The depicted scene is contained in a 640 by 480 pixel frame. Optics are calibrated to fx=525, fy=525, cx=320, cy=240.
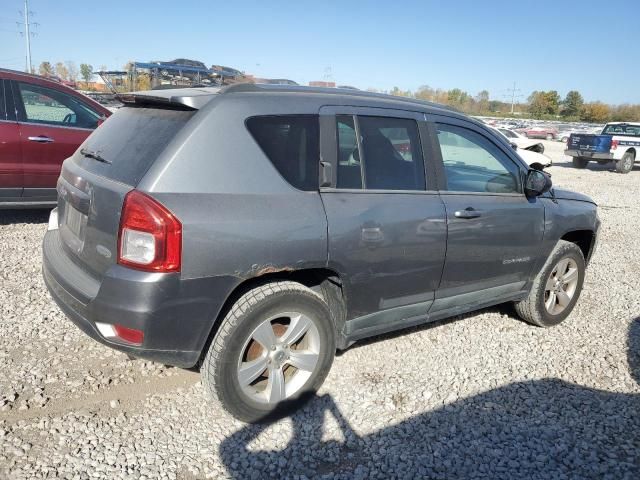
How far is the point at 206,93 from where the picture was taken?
2895mm

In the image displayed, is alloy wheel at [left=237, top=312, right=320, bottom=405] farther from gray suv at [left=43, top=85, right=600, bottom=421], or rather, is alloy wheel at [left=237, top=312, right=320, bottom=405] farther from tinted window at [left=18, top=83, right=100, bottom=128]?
tinted window at [left=18, top=83, right=100, bottom=128]

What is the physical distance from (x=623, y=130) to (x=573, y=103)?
7141cm

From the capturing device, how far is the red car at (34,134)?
6.02 metres

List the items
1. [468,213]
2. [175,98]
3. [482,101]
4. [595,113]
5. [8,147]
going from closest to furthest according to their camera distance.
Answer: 1. [175,98]
2. [468,213]
3. [8,147]
4. [595,113]
5. [482,101]

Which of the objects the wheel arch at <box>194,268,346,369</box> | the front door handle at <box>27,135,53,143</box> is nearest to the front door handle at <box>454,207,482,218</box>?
the wheel arch at <box>194,268,346,369</box>

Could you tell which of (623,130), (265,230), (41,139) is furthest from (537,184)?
(623,130)

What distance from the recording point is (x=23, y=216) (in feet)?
23.4

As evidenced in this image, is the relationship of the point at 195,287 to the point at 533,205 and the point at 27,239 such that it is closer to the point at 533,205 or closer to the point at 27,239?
the point at 533,205

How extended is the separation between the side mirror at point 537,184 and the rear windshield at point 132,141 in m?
2.59

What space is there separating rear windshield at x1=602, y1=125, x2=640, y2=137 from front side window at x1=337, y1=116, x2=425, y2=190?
19.6 meters

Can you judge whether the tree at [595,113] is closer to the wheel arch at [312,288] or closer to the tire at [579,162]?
the tire at [579,162]

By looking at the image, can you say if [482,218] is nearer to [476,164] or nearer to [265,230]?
[476,164]

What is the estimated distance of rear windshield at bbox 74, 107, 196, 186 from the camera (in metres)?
2.71

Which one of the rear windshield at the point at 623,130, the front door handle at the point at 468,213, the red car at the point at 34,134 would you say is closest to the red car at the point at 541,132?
the rear windshield at the point at 623,130
